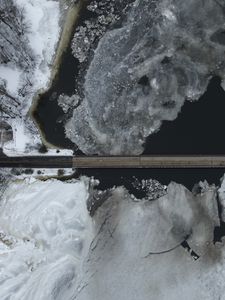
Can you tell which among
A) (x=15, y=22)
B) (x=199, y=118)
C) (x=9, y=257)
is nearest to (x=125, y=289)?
(x=9, y=257)

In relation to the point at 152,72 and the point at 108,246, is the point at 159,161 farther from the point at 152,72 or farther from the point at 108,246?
the point at 108,246

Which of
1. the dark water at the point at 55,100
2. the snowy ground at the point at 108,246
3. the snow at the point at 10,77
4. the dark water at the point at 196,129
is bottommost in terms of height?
the snowy ground at the point at 108,246

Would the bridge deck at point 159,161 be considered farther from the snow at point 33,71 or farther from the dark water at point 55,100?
the dark water at point 55,100

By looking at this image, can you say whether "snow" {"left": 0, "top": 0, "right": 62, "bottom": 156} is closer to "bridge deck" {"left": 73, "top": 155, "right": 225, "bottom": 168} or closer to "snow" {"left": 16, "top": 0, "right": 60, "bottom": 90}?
"snow" {"left": 16, "top": 0, "right": 60, "bottom": 90}

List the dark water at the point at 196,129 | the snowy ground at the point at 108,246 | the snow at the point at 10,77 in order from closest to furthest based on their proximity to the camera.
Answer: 1. the snowy ground at the point at 108,246
2. the dark water at the point at 196,129
3. the snow at the point at 10,77

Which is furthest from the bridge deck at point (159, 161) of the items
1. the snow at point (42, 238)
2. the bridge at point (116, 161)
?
the snow at point (42, 238)

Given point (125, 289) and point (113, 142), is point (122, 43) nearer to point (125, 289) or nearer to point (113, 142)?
point (113, 142)

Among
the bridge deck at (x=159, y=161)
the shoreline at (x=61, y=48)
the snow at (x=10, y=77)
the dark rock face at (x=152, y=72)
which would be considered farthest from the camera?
the shoreline at (x=61, y=48)

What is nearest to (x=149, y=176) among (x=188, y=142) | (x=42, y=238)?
(x=188, y=142)
